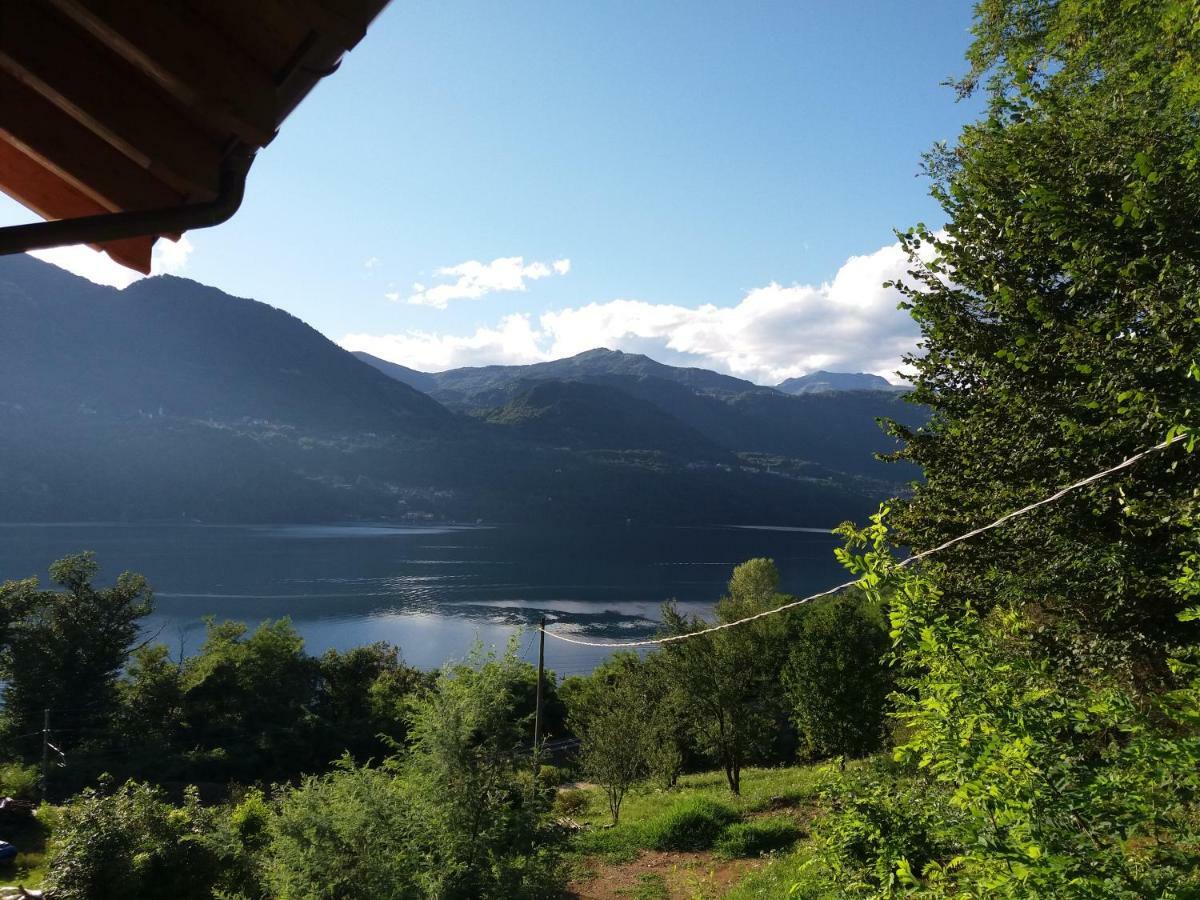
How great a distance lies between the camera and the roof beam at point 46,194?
6.48ft

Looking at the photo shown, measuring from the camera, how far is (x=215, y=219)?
201cm

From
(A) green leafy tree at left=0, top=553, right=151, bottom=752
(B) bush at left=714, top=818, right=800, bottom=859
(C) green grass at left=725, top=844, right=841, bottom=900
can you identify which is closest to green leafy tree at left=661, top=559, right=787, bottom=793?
(B) bush at left=714, top=818, right=800, bottom=859

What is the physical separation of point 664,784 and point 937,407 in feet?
63.3

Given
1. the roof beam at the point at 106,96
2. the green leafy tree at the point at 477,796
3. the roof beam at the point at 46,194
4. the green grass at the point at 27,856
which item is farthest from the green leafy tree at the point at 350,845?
the green grass at the point at 27,856

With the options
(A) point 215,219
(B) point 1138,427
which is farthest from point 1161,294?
(A) point 215,219

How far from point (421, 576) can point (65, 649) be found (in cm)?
6069

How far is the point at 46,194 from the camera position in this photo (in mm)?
2037

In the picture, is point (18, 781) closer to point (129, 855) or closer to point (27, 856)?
point (27, 856)

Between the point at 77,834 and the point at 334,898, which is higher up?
the point at 334,898

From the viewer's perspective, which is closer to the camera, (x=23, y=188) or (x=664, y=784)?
(x=23, y=188)

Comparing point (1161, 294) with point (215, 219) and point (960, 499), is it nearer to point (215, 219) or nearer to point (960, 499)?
point (960, 499)

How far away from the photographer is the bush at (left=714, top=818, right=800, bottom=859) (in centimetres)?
1389

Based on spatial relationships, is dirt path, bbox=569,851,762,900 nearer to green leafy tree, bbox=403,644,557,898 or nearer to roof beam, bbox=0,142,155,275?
green leafy tree, bbox=403,644,557,898

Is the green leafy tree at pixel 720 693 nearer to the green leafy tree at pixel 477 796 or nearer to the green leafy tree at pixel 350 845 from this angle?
the green leafy tree at pixel 477 796
